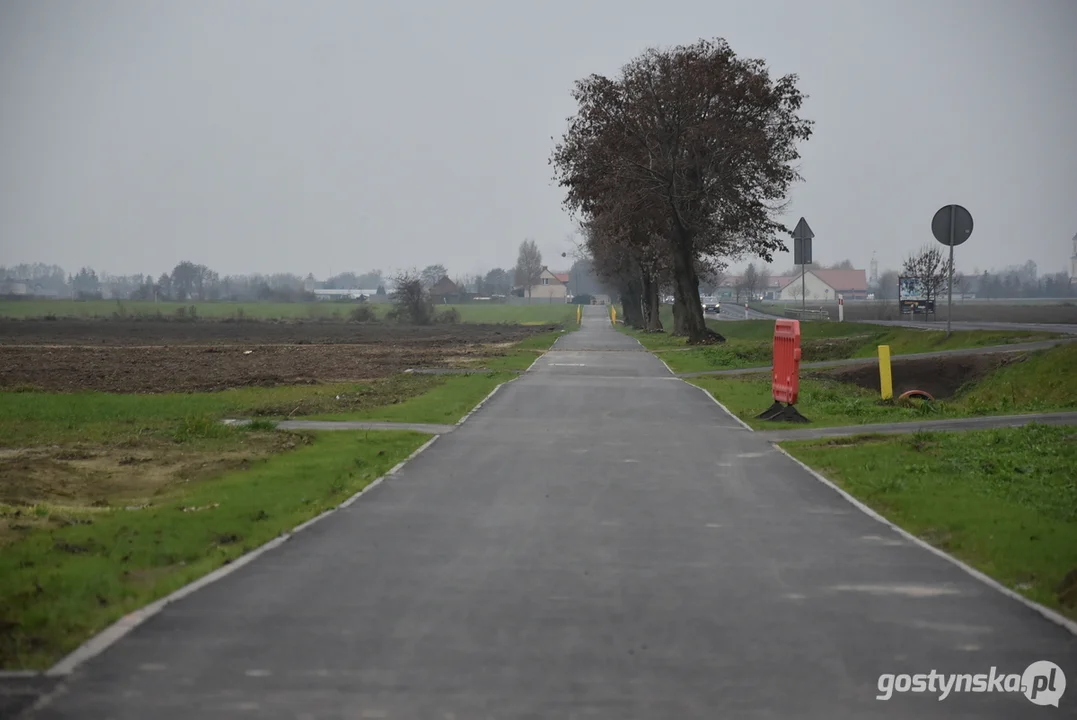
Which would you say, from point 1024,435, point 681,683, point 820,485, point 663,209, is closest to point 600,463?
point 820,485

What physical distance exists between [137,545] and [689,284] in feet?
161

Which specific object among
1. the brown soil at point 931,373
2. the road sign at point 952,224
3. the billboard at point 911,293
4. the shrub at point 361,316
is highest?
the road sign at point 952,224

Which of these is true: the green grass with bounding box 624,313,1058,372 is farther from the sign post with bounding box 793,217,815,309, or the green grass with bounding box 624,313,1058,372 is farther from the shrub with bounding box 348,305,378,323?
the shrub with bounding box 348,305,378,323

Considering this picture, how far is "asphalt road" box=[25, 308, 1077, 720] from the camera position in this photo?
20.9 ft

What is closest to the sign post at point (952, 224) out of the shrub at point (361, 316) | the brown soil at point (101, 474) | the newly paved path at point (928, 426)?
the newly paved path at point (928, 426)

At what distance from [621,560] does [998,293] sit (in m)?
192

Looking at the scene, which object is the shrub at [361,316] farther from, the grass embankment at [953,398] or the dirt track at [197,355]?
the grass embankment at [953,398]

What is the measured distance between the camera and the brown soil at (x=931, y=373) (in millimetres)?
30109

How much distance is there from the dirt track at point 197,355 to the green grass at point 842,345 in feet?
26.7

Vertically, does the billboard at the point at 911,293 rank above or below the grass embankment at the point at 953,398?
above

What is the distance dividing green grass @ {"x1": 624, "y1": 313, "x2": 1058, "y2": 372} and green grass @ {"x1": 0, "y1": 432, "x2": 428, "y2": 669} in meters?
22.6

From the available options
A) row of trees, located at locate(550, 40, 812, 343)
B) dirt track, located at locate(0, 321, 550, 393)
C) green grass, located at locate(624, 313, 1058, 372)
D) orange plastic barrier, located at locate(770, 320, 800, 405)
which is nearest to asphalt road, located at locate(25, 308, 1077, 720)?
orange plastic barrier, located at locate(770, 320, 800, 405)

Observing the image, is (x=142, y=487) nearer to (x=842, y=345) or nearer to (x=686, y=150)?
(x=842, y=345)

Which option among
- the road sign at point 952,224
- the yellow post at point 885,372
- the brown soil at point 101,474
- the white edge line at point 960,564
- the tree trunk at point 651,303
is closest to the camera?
the white edge line at point 960,564
